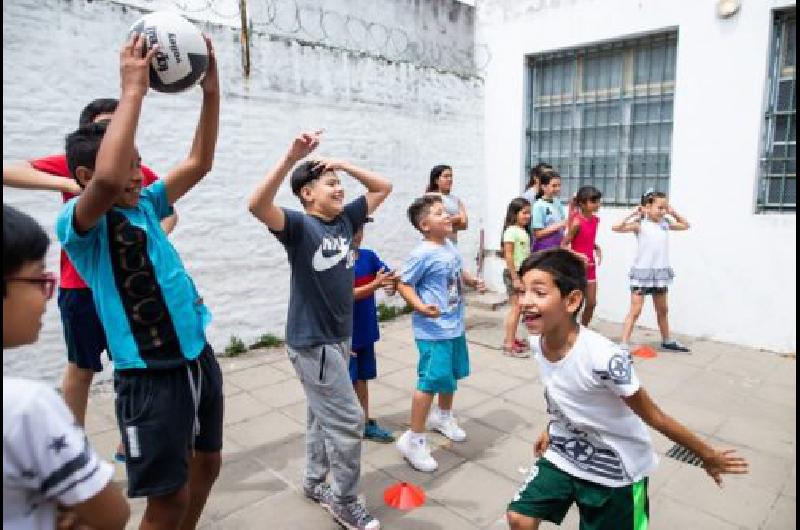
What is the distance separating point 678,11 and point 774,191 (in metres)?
2.22

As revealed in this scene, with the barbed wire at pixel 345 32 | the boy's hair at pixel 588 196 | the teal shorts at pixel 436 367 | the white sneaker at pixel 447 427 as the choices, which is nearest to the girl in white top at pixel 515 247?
the boy's hair at pixel 588 196

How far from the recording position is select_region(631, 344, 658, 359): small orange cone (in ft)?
18.3

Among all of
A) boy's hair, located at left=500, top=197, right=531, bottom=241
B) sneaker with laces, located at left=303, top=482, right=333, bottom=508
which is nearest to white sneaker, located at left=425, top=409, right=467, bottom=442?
sneaker with laces, located at left=303, top=482, right=333, bottom=508

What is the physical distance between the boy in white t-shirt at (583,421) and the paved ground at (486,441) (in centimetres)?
88

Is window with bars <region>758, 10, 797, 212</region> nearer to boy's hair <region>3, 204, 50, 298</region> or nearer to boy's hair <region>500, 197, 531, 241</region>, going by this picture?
boy's hair <region>500, 197, 531, 241</region>

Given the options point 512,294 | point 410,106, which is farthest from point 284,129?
point 512,294

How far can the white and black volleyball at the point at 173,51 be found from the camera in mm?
1971

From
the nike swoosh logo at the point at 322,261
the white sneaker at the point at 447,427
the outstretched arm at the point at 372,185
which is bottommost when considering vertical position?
the white sneaker at the point at 447,427

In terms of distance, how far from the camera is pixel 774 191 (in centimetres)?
→ 571

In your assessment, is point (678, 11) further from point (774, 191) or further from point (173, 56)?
point (173, 56)

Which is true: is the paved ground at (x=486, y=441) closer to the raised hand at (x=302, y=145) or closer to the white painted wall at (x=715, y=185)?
the white painted wall at (x=715, y=185)

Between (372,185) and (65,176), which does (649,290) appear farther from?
(65,176)

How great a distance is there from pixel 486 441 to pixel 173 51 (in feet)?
9.88

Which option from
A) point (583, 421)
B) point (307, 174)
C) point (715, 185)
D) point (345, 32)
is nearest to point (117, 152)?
point (307, 174)
